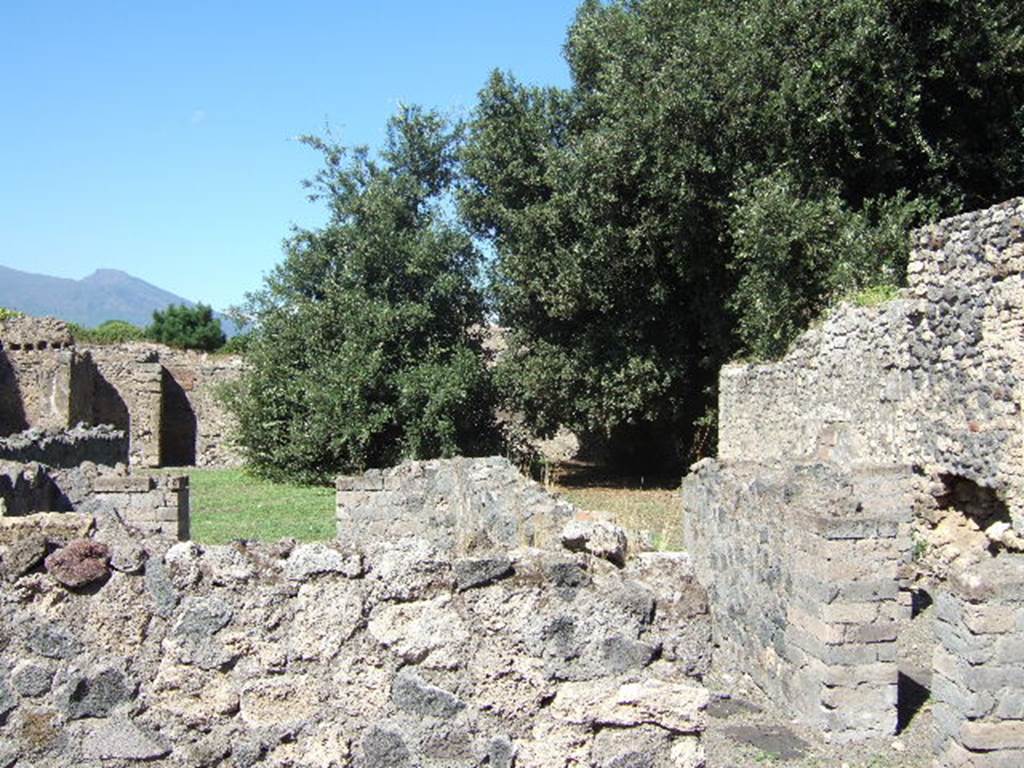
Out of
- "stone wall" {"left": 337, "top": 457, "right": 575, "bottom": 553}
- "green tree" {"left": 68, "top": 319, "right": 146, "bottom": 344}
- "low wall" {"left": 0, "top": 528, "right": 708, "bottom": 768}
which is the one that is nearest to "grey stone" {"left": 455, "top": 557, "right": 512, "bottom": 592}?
"low wall" {"left": 0, "top": 528, "right": 708, "bottom": 768}

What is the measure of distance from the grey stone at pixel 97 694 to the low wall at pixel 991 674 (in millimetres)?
4161

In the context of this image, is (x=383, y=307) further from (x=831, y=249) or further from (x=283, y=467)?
(x=831, y=249)

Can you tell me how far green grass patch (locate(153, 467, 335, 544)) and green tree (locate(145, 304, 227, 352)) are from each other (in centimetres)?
2233

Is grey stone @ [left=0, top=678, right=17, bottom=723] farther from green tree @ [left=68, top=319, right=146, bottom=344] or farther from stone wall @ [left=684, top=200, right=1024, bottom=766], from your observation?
green tree @ [left=68, top=319, right=146, bottom=344]

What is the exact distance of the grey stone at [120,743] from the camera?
3436 mm

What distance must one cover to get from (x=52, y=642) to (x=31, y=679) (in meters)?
0.14

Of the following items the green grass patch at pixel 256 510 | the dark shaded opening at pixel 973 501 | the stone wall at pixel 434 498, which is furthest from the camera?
the green grass patch at pixel 256 510


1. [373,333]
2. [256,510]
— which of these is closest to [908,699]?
[256,510]

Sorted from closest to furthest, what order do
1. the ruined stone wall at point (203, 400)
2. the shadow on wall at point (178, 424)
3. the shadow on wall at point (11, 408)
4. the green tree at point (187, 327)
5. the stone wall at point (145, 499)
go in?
1. the stone wall at point (145, 499)
2. the shadow on wall at point (11, 408)
3. the ruined stone wall at point (203, 400)
4. the shadow on wall at point (178, 424)
5. the green tree at point (187, 327)

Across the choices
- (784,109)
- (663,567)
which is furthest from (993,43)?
(663,567)

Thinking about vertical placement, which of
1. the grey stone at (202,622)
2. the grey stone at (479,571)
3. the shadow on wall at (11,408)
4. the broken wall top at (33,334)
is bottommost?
the grey stone at (202,622)

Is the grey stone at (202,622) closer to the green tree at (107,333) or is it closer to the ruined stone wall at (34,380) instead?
the ruined stone wall at (34,380)

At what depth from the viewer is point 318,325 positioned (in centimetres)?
2153

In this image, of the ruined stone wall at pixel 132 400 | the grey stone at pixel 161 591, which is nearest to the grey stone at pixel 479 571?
the grey stone at pixel 161 591
